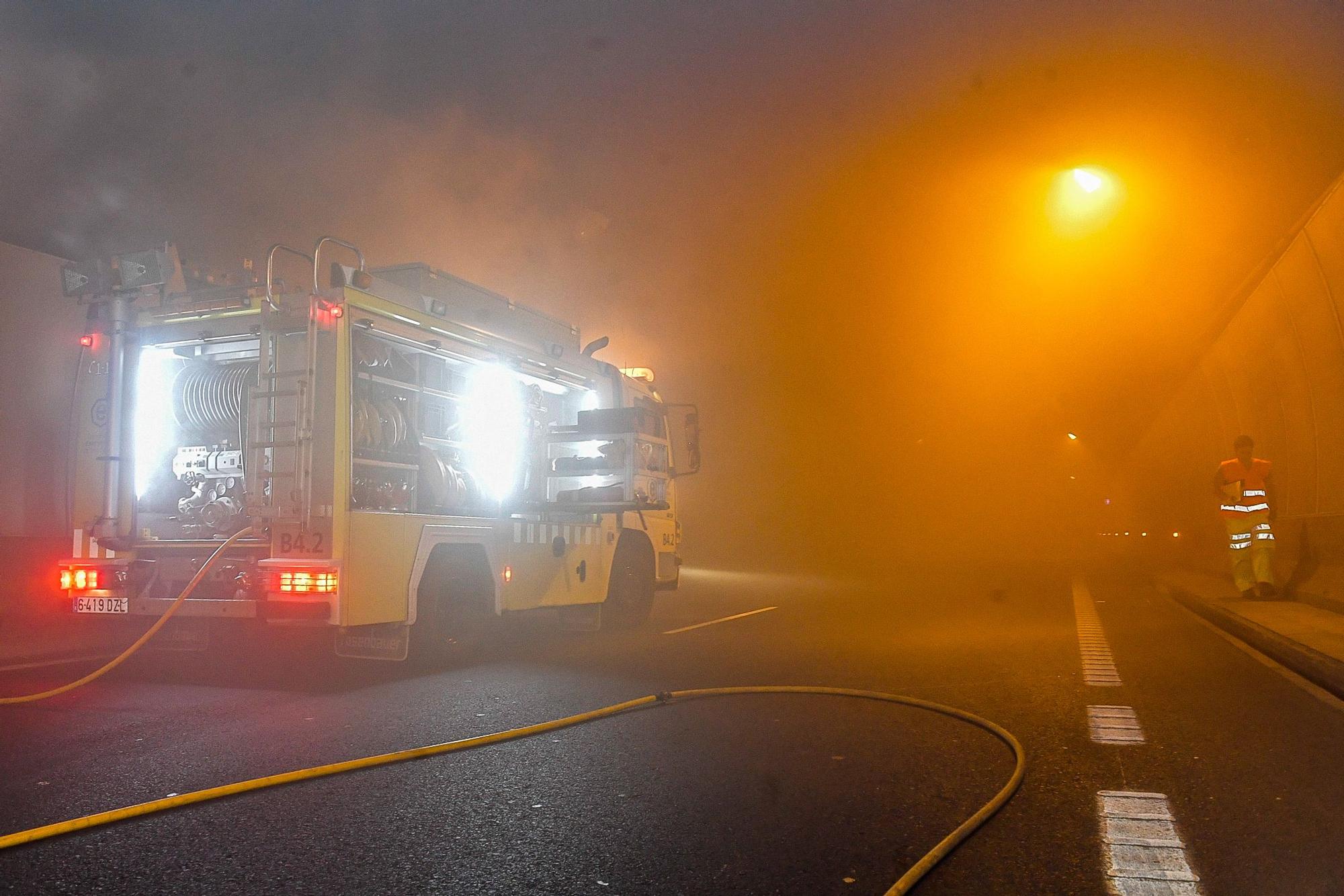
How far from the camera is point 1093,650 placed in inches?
385

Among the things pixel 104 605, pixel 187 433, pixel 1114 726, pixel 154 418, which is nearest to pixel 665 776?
pixel 1114 726

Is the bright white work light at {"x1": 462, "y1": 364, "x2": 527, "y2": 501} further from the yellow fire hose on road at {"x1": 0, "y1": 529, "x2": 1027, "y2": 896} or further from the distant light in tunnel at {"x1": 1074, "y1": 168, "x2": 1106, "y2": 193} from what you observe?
the distant light in tunnel at {"x1": 1074, "y1": 168, "x2": 1106, "y2": 193}

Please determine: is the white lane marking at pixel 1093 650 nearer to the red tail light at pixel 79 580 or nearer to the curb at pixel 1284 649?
the curb at pixel 1284 649

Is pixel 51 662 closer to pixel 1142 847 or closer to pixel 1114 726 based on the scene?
pixel 1114 726

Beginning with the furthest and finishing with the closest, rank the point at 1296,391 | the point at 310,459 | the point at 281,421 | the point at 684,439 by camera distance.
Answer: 1. the point at 1296,391
2. the point at 684,439
3. the point at 281,421
4. the point at 310,459

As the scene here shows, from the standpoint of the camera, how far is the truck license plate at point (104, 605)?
8273 mm

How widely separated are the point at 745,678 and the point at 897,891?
463 cm

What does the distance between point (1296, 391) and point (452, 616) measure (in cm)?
1375

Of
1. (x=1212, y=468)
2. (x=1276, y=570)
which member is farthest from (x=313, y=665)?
(x=1212, y=468)

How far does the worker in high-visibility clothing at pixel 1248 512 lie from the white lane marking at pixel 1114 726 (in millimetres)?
7626

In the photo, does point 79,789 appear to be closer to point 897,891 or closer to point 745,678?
point 897,891

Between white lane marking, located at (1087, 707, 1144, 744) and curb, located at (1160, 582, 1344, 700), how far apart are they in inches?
76.4

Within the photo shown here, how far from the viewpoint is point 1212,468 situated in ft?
90.6

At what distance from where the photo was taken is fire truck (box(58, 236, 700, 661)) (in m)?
7.84
